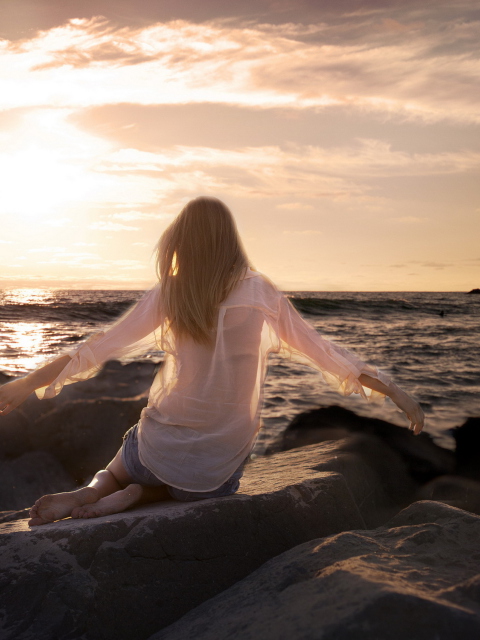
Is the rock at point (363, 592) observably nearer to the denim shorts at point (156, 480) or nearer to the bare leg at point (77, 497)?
the denim shorts at point (156, 480)

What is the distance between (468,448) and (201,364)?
376 cm

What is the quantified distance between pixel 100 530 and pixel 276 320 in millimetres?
1203

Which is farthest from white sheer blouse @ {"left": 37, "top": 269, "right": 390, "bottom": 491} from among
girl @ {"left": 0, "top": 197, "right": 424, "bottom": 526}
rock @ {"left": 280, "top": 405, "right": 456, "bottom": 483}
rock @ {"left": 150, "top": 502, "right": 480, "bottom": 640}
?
rock @ {"left": 280, "top": 405, "right": 456, "bottom": 483}

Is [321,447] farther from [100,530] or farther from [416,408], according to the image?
[100,530]

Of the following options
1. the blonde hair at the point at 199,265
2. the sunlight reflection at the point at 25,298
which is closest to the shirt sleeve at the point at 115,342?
the blonde hair at the point at 199,265

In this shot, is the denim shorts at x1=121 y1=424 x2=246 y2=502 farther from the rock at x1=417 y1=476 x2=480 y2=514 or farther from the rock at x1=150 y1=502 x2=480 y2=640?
the rock at x1=417 y1=476 x2=480 y2=514

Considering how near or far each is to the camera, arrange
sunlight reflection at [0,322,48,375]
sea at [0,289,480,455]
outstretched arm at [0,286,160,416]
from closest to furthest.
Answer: outstretched arm at [0,286,160,416]
sea at [0,289,480,455]
sunlight reflection at [0,322,48,375]

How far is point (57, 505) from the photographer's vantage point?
7.56ft

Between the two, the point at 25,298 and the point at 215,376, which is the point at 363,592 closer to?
the point at 215,376

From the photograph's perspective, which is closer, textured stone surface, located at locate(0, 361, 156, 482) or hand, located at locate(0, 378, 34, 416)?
hand, located at locate(0, 378, 34, 416)

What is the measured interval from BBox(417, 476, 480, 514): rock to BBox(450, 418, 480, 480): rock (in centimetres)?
15

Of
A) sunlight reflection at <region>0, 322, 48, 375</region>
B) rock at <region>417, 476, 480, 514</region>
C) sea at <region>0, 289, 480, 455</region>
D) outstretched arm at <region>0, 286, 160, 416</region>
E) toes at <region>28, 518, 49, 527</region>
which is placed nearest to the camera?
toes at <region>28, 518, 49, 527</region>

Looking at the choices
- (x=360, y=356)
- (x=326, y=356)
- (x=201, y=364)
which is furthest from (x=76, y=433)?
(x=360, y=356)

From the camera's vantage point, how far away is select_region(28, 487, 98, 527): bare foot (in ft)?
7.44
